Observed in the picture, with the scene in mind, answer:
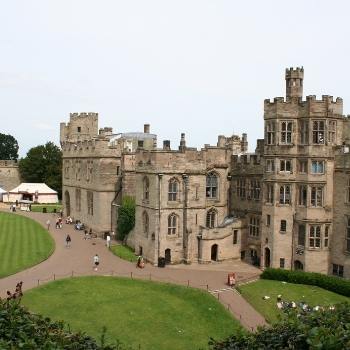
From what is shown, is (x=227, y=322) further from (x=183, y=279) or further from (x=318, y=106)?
(x=318, y=106)

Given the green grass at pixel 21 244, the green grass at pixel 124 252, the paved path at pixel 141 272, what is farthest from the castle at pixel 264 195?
the green grass at pixel 21 244

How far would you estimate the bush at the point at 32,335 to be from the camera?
13.1 metres

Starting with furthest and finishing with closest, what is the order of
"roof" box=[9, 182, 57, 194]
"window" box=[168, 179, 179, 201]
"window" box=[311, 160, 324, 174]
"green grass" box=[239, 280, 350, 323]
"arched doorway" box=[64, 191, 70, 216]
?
"roof" box=[9, 182, 57, 194]
"arched doorway" box=[64, 191, 70, 216]
"window" box=[168, 179, 179, 201]
"window" box=[311, 160, 324, 174]
"green grass" box=[239, 280, 350, 323]

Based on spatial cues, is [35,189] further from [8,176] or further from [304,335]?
[304,335]

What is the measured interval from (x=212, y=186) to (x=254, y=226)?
5.79m

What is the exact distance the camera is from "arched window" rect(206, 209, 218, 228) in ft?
164

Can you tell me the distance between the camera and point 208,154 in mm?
49438

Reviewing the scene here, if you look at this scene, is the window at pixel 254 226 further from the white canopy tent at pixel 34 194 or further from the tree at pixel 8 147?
the tree at pixel 8 147

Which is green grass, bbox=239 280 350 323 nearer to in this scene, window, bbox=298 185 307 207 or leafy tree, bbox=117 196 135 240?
window, bbox=298 185 307 207

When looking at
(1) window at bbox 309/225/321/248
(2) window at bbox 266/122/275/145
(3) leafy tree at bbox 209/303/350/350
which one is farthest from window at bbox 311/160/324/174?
(3) leafy tree at bbox 209/303/350/350

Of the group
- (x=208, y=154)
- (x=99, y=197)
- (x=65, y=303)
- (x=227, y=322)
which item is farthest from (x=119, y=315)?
(x=99, y=197)

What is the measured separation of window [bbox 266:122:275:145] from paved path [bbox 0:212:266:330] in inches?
462

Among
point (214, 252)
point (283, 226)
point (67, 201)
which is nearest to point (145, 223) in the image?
point (214, 252)

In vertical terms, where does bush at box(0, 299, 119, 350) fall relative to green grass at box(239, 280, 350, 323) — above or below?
above
